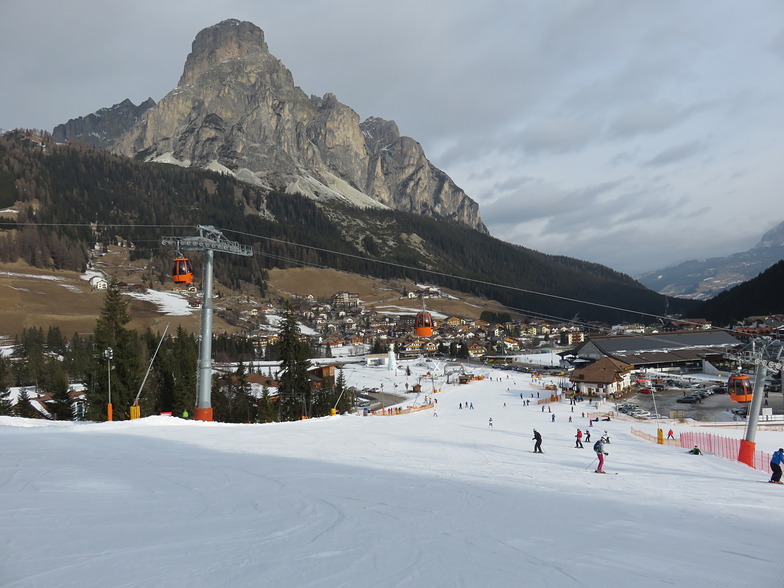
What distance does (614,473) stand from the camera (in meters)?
13.3

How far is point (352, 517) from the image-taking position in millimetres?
6801

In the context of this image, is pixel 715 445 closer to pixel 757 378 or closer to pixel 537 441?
pixel 757 378

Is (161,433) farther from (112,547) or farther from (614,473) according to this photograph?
(614,473)

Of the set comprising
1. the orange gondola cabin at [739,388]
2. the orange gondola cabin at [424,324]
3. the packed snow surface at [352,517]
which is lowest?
the orange gondola cabin at [739,388]

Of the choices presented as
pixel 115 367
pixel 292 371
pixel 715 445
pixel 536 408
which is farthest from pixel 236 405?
pixel 715 445

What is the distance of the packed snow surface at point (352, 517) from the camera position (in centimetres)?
476

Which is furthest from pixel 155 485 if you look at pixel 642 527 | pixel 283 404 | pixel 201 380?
pixel 283 404

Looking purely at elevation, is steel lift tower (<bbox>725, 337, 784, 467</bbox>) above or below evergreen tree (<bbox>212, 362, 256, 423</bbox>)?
above

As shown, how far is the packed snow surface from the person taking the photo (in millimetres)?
4758

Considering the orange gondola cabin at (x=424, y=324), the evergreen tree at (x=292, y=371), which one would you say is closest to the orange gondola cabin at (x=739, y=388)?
the orange gondola cabin at (x=424, y=324)

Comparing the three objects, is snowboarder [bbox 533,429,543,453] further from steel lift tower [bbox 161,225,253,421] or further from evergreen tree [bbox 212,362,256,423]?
evergreen tree [bbox 212,362,256,423]

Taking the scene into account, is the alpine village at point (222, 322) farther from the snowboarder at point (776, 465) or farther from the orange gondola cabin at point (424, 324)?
the snowboarder at point (776, 465)

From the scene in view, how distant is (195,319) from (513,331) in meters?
83.6

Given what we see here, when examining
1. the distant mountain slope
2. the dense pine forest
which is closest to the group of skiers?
the dense pine forest
